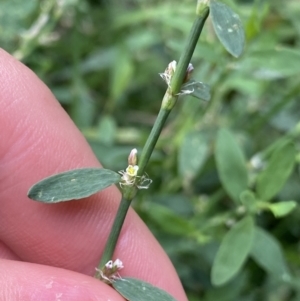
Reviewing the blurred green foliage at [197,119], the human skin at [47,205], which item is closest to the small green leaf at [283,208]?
the blurred green foliage at [197,119]

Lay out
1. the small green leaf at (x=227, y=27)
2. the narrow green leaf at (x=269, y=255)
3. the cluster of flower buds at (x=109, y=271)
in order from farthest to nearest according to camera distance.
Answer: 1. the narrow green leaf at (x=269, y=255)
2. the cluster of flower buds at (x=109, y=271)
3. the small green leaf at (x=227, y=27)

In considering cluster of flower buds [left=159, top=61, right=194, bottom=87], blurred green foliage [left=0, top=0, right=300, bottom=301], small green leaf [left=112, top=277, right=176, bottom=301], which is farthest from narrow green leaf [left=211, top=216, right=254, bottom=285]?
cluster of flower buds [left=159, top=61, right=194, bottom=87]

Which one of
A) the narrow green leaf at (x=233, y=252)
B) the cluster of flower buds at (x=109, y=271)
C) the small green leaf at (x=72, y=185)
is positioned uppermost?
the small green leaf at (x=72, y=185)

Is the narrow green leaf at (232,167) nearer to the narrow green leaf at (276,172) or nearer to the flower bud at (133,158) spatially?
the narrow green leaf at (276,172)

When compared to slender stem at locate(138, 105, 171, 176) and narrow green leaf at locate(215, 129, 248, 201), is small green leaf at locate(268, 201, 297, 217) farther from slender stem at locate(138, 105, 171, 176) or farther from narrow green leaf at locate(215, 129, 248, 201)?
slender stem at locate(138, 105, 171, 176)

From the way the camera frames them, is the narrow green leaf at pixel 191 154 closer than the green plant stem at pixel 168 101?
No

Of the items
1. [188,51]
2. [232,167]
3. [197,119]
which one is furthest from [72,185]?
[197,119]

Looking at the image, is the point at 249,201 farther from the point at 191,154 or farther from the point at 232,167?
the point at 191,154

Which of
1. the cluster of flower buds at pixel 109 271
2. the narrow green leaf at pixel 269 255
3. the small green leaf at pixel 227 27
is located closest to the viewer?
the small green leaf at pixel 227 27
